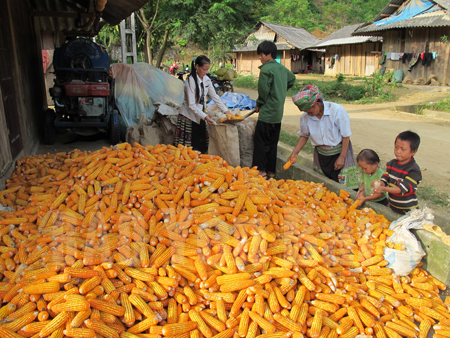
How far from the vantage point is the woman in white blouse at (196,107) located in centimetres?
552

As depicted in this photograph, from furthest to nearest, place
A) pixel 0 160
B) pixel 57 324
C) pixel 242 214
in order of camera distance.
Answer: pixel 0 160 < pixel 242 214 < pixel 57 324

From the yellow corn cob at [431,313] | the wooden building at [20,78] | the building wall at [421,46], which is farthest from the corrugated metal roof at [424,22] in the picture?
the yellow corn cob at [431,313]

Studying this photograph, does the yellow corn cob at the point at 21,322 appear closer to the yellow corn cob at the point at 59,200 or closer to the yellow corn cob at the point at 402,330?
the yellow corn cob at the point at 59,200

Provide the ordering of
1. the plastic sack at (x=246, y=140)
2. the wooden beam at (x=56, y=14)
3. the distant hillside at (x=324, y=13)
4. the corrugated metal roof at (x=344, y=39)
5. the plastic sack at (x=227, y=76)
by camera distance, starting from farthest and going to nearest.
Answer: the distant hillside at (x=324, y=13) < the corrugated metal roof at (x=344, y=39) < the plastic sack at (x=227, y=76) < the wooden beam at (x=56, y=14) < the plastic sack at (x=246, y=140)

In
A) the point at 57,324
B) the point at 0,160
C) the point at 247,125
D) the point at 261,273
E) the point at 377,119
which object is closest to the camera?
the point at 57,324

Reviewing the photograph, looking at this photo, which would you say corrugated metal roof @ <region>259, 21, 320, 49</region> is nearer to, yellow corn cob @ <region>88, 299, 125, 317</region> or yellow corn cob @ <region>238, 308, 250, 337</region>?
yellow corn cob @ <region>238, 308, 250, 337</region>

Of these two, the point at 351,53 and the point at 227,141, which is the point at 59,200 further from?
the point at 351,53

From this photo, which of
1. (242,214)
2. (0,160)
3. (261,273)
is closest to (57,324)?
(261,273)

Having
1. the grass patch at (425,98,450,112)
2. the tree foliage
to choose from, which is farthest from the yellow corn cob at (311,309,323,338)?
the tree foliage

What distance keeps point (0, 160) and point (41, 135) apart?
3745mm

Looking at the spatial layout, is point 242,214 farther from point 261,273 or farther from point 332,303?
point 332,303

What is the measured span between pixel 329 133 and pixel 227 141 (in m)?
1.78

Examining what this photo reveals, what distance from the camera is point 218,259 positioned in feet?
9.21

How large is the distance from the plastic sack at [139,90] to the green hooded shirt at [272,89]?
13.5 feet
